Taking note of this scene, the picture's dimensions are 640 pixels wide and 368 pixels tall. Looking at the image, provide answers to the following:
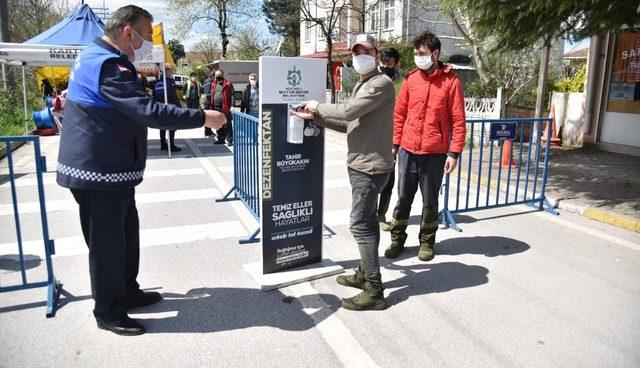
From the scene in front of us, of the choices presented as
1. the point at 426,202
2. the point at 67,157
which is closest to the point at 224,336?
the point at 67,157

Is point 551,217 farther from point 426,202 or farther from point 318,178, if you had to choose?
point 318,178

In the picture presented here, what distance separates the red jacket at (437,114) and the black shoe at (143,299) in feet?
8.99

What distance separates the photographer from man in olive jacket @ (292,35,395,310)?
144 inches

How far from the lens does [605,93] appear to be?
1153 cm

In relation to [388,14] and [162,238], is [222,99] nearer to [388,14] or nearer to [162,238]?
[162,238]

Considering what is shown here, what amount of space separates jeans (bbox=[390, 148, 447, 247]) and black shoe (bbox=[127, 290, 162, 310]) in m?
2.43

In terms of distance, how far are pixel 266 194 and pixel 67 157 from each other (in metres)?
1.57

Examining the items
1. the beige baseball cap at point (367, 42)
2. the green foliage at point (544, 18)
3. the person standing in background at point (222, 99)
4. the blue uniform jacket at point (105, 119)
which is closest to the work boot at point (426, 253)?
the beige baseball cap at point (367, 42)

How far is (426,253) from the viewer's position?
4.94 m

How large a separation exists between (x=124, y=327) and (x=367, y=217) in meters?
1.92

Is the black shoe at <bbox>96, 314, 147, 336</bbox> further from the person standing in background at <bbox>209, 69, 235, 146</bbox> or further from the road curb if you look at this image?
the person standing in background at <bbox>209, 69, 235, 146</bbox>

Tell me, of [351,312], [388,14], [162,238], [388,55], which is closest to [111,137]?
[351,312]

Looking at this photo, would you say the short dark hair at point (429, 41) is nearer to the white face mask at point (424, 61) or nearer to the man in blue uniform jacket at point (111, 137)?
the white face mask at point (424, 61)

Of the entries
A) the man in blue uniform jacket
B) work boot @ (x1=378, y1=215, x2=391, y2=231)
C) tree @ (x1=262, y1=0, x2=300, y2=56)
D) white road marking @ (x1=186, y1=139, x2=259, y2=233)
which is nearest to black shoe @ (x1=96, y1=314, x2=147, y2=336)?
the man in blue uniform jacket
